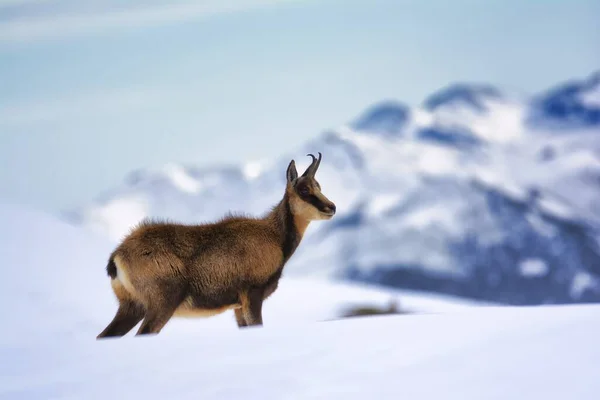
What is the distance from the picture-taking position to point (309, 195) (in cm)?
730

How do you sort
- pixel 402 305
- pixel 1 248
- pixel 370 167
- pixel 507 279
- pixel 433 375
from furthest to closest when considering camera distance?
pixel 370 167, pixel 507 279, pixel 402 305, pixel 1 248, pixel 433 375

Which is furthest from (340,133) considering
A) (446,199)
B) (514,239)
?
(514,239)

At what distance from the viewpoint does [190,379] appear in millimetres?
5578

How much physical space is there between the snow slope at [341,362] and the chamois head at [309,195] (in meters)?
0.96

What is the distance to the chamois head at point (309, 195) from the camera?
7246mm

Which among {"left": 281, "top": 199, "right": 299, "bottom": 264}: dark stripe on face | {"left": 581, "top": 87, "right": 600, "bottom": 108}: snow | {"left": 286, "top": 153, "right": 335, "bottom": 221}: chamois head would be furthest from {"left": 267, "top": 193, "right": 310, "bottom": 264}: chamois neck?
{"left": 581, "top": 87, "right": 600, "bottom": 108}: snow

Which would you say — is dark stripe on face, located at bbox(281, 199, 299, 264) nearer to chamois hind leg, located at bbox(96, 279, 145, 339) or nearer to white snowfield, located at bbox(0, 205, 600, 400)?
white snowfield, located at bbox(0, 205, 600, 400)

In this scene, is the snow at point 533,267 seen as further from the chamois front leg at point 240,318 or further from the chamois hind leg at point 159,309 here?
the chamois hind leg at point 159,309

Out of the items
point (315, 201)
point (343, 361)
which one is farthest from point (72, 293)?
point (343, 361)

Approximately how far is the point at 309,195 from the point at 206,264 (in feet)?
3.15

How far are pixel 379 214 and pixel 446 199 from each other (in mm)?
6383

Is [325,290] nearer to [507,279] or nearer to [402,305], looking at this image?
[402,305]

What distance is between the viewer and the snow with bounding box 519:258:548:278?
73500mm

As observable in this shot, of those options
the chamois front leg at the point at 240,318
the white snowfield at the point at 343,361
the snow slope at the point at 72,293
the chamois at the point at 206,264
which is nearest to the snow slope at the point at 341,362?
the white snowfield at the point at 343,361
